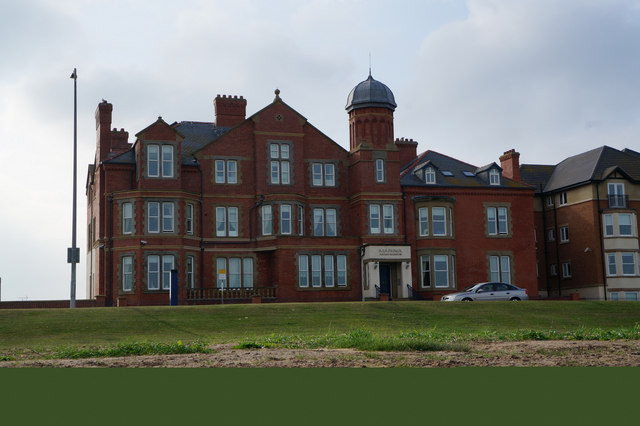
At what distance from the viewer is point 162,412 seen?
34.5 feet

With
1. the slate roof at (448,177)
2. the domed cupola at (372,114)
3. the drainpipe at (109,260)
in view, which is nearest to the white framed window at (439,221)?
the slate roof at (448,177)

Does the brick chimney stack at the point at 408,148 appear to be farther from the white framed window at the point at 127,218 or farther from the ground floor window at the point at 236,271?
the white framed window at the point at 127,218

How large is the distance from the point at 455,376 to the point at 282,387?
127 inches

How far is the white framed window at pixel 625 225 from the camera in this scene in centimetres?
5766

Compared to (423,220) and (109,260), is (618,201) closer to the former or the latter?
(423,220)

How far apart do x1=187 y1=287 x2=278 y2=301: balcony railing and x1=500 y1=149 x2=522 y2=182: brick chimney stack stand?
21.2 metres

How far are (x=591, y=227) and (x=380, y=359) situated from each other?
147 ft

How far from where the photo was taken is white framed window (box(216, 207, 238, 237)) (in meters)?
51.2

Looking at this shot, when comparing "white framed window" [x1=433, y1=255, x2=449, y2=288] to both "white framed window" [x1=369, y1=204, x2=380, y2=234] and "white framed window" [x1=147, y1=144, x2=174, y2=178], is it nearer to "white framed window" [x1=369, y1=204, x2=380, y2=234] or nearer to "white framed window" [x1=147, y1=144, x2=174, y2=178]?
"white framed window" [x1=369, y1=204, x2=380, y2=234]

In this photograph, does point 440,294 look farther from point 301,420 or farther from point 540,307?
point 301,420

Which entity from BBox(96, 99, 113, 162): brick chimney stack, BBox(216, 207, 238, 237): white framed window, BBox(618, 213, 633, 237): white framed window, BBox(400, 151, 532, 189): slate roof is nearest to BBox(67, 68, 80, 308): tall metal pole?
BBox(216, 207, 238, 237): white framed window

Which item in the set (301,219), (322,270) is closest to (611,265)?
(322,270)

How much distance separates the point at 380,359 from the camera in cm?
1692

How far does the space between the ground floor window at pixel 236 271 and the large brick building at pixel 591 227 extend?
2461 cm
